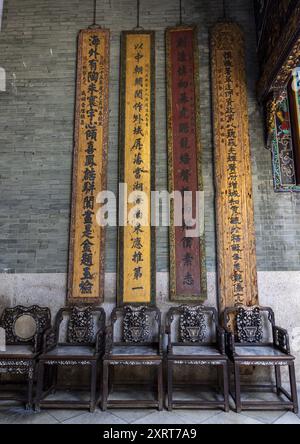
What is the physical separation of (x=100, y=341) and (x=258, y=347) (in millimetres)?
1515

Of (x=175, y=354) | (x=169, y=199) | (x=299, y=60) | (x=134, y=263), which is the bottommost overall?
(x=175, y=354)

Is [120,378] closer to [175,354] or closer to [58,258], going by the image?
[175,354]

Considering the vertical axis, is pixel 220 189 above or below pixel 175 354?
above

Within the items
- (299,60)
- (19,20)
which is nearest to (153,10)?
(19,20)

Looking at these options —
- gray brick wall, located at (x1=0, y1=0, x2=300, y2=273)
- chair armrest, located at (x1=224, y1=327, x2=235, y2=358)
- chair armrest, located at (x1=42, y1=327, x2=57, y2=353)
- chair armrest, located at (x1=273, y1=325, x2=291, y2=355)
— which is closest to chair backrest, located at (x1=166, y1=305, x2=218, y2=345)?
chair armrest, located at (x1=224, y1=327, x2=235, y2=358)

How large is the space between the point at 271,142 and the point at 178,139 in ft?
3.43

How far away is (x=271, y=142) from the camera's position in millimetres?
3984

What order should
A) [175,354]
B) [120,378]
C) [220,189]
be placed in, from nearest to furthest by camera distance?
1. [175,354]
2. [120,378]
3. [220,189]

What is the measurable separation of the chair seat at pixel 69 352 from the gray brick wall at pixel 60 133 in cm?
83

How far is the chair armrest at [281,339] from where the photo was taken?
321cm

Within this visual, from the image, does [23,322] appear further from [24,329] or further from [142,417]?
[142,417]

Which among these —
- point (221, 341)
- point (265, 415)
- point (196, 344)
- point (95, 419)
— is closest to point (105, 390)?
point (95, 419)

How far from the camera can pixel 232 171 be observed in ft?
12.9

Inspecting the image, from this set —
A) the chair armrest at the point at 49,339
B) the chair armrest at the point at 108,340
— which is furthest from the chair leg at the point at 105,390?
the chair armrest at the point at 49,339
